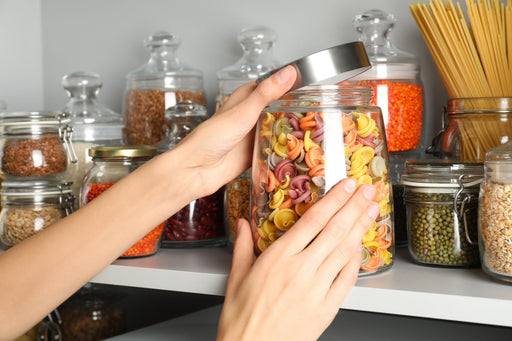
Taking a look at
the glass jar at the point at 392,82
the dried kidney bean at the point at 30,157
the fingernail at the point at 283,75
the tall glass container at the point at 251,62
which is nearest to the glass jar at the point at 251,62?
the tall glass container at the point at 251,62

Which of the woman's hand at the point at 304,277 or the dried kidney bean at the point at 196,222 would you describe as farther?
the dried kidney bean at the point at 196,222

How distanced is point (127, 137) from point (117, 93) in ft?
0.90

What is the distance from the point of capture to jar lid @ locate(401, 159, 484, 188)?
79 centimetres

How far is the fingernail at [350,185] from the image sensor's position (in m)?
0.73

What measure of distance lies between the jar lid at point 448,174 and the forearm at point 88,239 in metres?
0.29

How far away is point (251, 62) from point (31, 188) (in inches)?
17.3

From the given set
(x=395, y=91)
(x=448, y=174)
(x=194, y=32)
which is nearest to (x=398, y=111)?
(x=395, y=91)

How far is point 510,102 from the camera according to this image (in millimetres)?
858

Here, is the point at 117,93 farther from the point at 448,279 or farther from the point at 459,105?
the point at 448,279

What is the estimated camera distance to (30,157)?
1.05 m

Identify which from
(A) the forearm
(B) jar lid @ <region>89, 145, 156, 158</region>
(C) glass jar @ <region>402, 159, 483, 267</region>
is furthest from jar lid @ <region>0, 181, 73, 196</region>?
(C) glass jar @ <region>402, 159, 483, 267</region>

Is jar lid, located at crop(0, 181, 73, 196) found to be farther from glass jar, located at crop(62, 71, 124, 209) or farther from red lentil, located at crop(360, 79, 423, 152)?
red lentil, located at crop(360, 79, 423, 152)

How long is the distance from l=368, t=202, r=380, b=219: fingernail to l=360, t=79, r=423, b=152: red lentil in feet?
0.73

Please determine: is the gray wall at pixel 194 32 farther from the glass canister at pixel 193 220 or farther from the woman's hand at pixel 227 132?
the woman's hand at pixel 227 132
